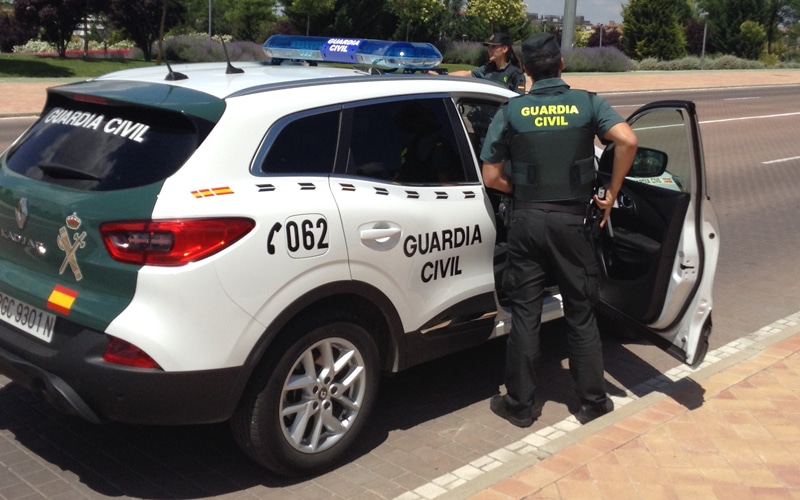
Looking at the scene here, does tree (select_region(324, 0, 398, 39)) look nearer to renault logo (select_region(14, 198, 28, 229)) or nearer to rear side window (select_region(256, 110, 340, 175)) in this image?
rear side window (select_region(256, 110, 340, 175))

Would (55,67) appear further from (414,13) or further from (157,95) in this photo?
(157,95)

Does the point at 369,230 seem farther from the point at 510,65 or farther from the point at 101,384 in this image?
the point at 510,65

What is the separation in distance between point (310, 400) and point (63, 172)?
141 centimetres

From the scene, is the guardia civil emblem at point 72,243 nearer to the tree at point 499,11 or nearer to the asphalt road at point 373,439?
the asphalt road at point 373,439

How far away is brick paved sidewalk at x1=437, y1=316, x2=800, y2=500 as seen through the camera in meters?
3.82

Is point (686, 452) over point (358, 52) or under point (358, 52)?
under

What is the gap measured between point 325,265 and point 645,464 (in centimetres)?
167

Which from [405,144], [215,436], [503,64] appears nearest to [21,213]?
[215,436]

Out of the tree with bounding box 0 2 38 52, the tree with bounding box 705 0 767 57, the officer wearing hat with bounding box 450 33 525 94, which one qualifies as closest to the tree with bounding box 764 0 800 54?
the tree with bounding box 705 0 767 57

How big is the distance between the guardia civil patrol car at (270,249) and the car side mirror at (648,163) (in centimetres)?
1

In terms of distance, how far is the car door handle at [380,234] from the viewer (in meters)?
3.98

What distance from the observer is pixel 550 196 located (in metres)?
4.41

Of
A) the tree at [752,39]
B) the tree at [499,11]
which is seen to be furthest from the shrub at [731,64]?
the tree at [499,11]

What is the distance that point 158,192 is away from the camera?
3.51m
